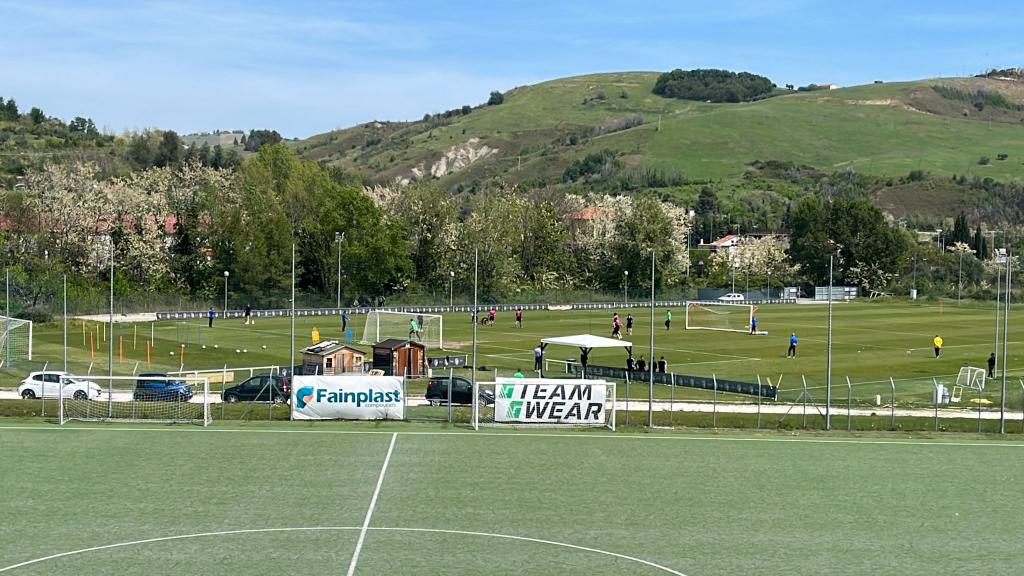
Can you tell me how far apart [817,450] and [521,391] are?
9219mm

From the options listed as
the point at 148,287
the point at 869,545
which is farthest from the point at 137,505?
the point at 148,287

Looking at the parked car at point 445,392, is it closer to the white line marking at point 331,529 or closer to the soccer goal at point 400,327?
the white line marking at point 331,529

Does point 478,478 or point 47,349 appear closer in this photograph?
point 478,478

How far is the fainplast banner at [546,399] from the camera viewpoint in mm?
34250

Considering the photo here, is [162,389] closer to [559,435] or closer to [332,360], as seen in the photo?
[332,360]

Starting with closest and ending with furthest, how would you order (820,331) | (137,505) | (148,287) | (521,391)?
(137,505)
(521,391)
(820,331)
(148,287)

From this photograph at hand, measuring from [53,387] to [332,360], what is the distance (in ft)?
34.2

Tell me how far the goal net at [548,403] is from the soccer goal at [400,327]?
30408mm

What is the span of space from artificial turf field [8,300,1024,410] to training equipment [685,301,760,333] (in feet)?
4.69

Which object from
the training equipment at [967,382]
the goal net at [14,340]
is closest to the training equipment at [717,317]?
the training equipment at [967,382]

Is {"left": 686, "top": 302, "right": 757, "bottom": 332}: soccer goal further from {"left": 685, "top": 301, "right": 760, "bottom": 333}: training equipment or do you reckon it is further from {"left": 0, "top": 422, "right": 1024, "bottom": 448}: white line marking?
{"left": 0, "top": 422, "right": 1024, "bottom": 448}: white line marking

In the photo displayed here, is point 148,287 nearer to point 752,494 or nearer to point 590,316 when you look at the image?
point 590,316

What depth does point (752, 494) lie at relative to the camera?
83.8 ft

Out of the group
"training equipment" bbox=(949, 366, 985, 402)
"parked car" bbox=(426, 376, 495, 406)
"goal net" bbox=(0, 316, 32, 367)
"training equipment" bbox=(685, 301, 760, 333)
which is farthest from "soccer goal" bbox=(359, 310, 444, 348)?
"training equipment" bbox=(949, 366, 985, 402)
